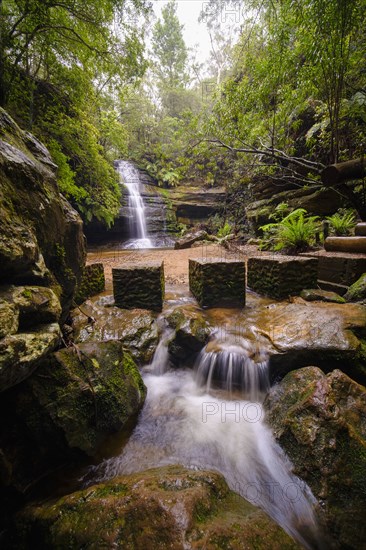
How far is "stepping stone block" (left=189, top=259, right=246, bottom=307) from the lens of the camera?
3.92 meters

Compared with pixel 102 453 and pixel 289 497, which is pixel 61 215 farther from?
pixel 289 497

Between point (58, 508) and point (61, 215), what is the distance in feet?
8.24

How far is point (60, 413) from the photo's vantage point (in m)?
1.87

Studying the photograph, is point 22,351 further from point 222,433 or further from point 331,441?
point 331,441

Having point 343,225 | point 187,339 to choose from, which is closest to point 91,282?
point 187,339

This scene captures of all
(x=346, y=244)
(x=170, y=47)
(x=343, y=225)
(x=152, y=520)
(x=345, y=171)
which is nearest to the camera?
(x=152, y=520)

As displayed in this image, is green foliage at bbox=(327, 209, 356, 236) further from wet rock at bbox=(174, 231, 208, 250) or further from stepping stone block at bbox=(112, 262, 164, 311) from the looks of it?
wet rock at bbox=(174, 231, 208, 250)

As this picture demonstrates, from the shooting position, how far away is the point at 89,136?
24.8ft

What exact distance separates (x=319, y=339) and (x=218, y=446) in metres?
1.68

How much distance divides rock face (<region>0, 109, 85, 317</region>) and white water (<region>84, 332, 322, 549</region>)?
169 cm

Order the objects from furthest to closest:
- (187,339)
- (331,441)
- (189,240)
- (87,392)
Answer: (189,240)
(187,339)
(87,392)
(331,441)

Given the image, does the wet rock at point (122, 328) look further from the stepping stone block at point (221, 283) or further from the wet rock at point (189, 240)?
the wet rock at point (189, 240)

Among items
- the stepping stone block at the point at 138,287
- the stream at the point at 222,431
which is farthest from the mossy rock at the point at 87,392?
the stepping stone block at the point at 138,287

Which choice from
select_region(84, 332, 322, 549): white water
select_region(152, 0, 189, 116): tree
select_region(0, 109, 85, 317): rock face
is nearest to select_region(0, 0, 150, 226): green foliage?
select_region(0, 109, 85, 317): rock face
